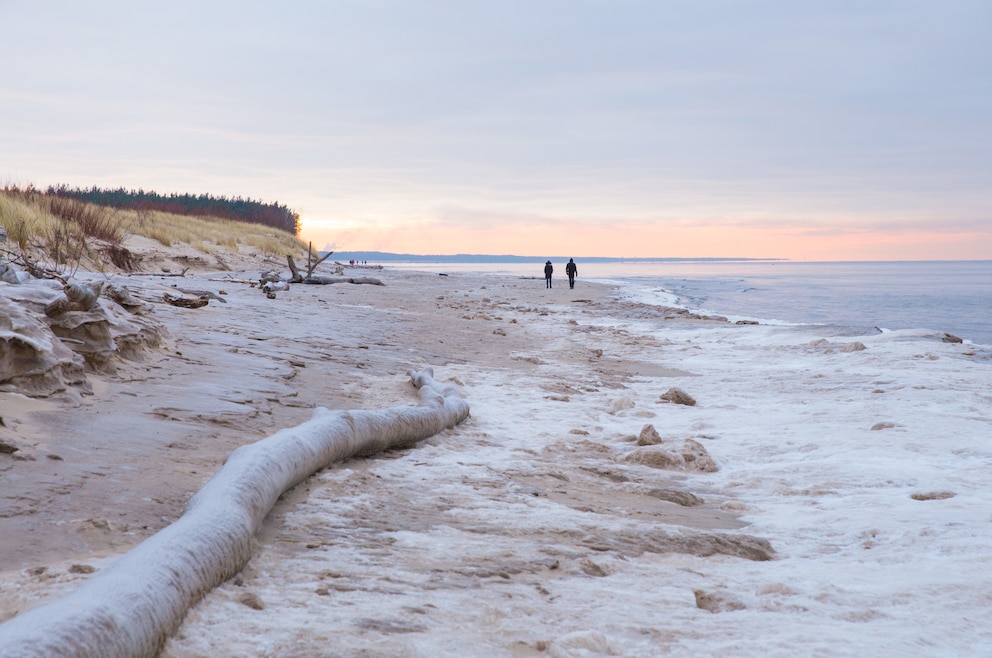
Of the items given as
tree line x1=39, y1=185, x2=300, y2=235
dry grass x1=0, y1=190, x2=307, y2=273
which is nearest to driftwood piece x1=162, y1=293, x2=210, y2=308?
dry grass x1=0, y1=190, x2=307, y2=273

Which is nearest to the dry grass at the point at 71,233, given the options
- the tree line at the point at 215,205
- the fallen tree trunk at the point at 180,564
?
the fallen tree trunk at the point at 180,564

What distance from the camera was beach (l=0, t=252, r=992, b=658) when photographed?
216 centimetres

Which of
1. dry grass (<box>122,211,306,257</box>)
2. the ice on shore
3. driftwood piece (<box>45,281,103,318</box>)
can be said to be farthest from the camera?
dry grass (<box>122,211,306,257</box>)

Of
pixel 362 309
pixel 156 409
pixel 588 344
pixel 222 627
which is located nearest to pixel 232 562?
pixel 222 627

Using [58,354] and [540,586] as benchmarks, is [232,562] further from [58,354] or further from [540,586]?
[58,354]

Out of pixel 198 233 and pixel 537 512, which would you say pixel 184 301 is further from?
pixel 198 233

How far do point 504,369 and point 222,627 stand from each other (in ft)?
19.5

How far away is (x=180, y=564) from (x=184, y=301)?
6951 millimetres

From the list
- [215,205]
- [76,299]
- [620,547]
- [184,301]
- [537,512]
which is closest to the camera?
[620,547]

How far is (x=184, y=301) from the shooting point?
A: 8484 mm

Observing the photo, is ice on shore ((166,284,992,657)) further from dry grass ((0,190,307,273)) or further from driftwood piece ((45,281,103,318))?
dry grass ((0,190,307,273))

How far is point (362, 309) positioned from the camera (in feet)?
43.4

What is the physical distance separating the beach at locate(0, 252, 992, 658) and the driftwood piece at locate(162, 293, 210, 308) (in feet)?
5.15

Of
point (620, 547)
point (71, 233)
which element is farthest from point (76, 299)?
point (71, 233)
